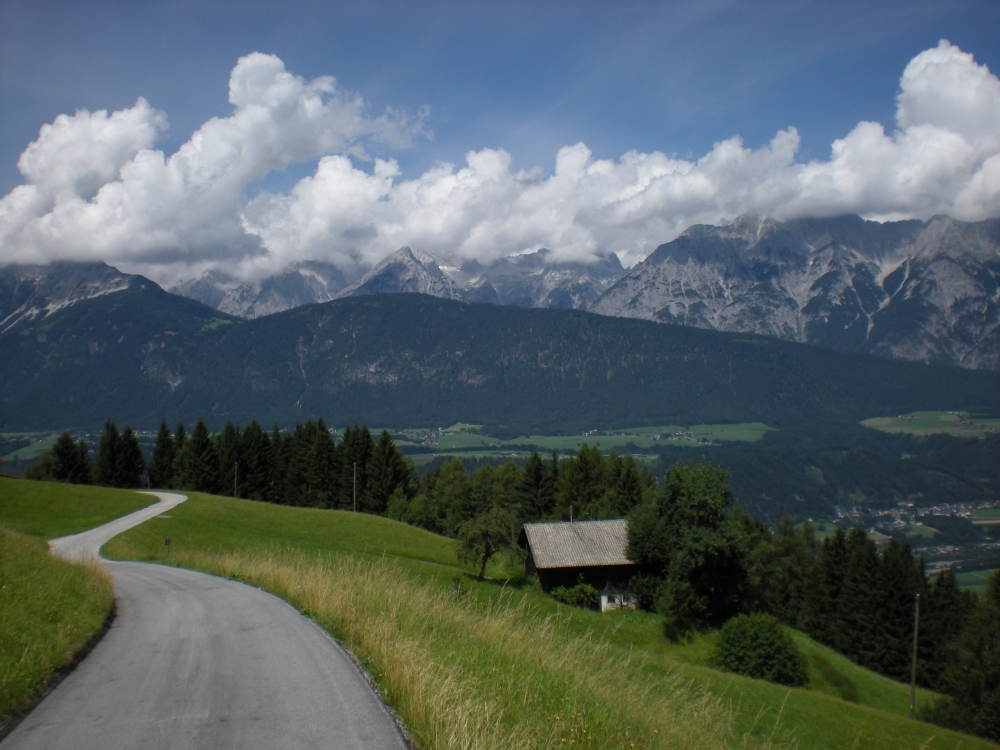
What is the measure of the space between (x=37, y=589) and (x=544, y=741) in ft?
31.0

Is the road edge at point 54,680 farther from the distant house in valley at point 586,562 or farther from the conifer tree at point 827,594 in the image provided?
the conifer tree at point 827,594

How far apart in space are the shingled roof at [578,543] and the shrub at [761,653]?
1029 cm

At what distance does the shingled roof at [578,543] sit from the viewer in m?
44.8

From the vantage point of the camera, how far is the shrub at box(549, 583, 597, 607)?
4369cm

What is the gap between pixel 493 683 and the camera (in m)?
7.31

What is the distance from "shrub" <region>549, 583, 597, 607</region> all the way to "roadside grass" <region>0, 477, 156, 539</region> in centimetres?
2881

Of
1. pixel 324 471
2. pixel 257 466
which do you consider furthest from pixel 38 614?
pixel 324 471

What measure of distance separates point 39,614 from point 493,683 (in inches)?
284

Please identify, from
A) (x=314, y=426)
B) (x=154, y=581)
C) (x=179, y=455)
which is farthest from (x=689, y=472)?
(x=179, y=455)

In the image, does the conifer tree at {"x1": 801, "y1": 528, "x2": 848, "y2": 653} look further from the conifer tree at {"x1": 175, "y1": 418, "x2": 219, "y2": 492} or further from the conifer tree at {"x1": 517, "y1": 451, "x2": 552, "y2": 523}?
the conifer tree at {"x1": 175, "y1": 418, "x2": 219, "y2": 492}

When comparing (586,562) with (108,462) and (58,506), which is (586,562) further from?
(108,462)

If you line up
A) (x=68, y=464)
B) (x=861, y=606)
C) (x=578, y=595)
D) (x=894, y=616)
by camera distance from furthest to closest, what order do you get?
(x=68, y=464) < (x=861, y=606) < (x=894, y=616) < (x=578, y=595)

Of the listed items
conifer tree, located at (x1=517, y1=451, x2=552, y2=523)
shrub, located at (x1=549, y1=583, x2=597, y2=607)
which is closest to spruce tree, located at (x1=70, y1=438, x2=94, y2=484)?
conifer tree, located at (x1=517, y1=451, x2=552, y2=523)

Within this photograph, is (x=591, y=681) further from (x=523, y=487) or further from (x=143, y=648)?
(x=523, y=487)
